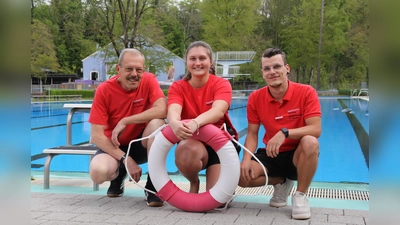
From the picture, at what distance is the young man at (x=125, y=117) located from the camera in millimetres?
2586

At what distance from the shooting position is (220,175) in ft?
7.57

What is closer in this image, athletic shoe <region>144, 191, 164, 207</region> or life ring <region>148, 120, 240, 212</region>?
life ring <region>148, 120, 240, 212</region>

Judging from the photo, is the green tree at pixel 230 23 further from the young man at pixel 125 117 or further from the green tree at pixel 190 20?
the young man at pixel 125 117

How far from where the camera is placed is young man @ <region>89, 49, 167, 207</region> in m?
2.59

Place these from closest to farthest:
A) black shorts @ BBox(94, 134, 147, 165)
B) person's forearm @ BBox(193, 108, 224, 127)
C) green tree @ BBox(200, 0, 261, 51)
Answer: person's forearm @ BBox(193, 108, 224, 127)
black shorts @ BBox(94, 134, 147, 165)
green tree @ BBox(200, 0, 261, 51)

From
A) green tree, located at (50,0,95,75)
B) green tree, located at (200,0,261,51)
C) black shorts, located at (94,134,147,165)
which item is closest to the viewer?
black shorts, located at (94,134,147,165)

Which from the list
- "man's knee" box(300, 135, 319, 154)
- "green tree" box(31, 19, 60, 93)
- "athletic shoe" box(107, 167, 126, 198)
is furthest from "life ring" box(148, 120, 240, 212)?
"green tree" box(31, 19, 60, 93)

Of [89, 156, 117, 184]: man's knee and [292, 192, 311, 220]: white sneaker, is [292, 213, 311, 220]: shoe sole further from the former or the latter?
[89, 156, 117, 184]: man's knee

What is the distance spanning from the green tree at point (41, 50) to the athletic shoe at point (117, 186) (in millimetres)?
22747

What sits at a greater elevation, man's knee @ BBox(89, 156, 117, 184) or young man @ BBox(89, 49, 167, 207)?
young man @ BBox(89, 49, 167, 207)

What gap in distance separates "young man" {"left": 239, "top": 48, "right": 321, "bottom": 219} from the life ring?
0.17 m

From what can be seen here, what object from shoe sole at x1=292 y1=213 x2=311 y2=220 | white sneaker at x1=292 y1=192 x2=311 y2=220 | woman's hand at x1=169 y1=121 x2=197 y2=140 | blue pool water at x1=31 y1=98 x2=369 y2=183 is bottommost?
blue pool water at x1=31 y1=98 x2=369 y2=183

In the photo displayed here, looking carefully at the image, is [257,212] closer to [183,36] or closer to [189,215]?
[189,215]

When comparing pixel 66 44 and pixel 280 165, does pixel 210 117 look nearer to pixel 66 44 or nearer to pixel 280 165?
pixel 280 165
